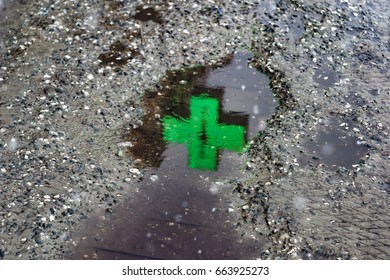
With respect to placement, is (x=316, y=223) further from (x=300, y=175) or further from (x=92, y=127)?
(x=92, y=127)

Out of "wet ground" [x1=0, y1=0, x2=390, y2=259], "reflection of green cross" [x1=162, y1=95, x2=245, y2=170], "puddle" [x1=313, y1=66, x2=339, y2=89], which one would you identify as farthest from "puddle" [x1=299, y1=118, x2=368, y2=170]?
"reflection of green cross" [x1=162, y1=95, x2=245, y2=170]

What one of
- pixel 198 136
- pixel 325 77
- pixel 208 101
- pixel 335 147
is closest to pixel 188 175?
pixel 198 136

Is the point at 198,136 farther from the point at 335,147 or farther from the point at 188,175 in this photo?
the point at 335,147

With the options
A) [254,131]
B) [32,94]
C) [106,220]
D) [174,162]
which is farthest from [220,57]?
[106,220]

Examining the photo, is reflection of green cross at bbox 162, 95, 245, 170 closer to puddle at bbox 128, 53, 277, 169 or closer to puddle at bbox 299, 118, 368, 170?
puddle at bbox 128, 53, 277, 169

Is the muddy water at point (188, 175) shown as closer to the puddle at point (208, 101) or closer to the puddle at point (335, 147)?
the puddle at point (208, 101)

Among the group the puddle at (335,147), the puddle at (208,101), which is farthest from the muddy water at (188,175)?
the puddle at (335,147)
